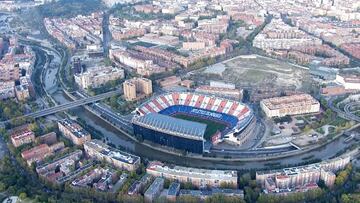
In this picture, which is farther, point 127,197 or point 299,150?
point 299,150

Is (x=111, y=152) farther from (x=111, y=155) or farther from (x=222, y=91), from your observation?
(x=222, y=91)

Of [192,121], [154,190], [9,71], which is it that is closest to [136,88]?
[192,121]

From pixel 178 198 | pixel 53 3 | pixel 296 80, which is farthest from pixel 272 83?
pixel 53 3

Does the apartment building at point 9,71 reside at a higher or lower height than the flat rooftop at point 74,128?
higher

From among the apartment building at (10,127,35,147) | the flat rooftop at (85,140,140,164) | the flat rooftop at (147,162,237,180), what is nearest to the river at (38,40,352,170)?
the flat rooftop at (85,140,140,164)

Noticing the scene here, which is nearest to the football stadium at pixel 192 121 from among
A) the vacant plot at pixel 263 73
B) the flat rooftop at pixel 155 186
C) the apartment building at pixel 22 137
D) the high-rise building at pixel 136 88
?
the high-rise building at pixel 136 88

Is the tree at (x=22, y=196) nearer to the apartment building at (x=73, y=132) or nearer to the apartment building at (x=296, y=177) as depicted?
the apartment building at (x=73, y=132)

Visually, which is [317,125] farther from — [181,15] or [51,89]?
[181,15]

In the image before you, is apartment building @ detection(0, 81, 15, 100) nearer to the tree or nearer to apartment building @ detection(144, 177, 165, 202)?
the tree
